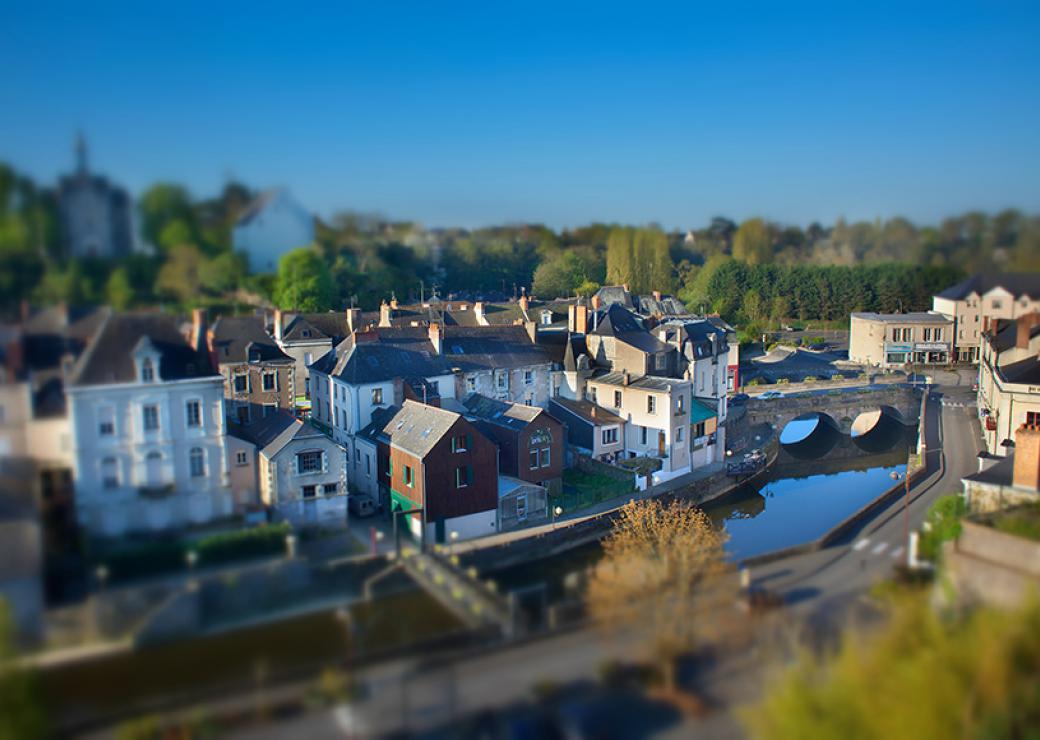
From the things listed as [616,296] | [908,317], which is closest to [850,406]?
[908,317]

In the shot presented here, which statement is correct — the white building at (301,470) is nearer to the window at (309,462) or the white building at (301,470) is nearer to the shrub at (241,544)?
the window at (309,462)

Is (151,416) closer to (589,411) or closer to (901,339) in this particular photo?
(589,411)

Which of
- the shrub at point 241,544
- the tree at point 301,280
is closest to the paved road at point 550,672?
the shrub at point 241,544

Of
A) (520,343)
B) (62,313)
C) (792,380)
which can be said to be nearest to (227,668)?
(62,313)

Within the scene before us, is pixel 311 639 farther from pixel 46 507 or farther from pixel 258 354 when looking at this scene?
pixel 258 354

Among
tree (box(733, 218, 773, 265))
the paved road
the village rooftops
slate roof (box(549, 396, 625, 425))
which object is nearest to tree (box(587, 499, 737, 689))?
the paved road

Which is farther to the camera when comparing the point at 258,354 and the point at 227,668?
the point at 258,354

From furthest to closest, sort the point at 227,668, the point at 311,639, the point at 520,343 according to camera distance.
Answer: the point at 520,343 → the point at 311,639 → the point at 227,668
